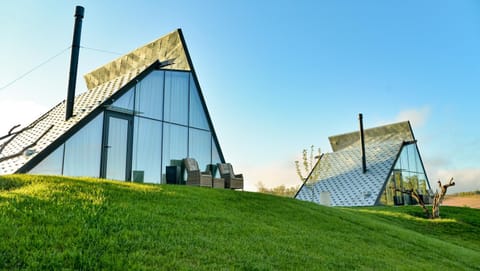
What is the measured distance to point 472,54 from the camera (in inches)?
629

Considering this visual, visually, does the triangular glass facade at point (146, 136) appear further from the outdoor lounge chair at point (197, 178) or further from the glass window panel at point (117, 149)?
the outdoor lounge chair at point (197, 178)

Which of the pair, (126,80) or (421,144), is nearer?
(126,80)

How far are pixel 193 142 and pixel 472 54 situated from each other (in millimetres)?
12827

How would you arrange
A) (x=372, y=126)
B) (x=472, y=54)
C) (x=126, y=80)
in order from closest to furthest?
(x=126, y=80) → (x=472, y=54) → (x=372, y=126)

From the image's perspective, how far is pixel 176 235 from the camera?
207 inches

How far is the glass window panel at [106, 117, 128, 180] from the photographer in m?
12.6

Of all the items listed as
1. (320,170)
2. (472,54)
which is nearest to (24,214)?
(472,54)

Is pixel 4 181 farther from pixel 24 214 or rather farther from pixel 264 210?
pixel 264 210

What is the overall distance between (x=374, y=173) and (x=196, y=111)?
14966 mm

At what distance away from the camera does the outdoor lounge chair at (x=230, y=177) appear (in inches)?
595

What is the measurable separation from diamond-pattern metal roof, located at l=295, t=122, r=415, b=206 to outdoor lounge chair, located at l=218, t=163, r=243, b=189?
7.47 meters

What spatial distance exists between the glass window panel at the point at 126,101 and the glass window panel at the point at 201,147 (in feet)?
10.7

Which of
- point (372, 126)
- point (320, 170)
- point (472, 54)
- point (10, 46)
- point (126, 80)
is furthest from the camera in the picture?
point (372, 126)

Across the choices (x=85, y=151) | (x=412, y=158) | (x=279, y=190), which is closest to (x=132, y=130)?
(x=85, y=151)
